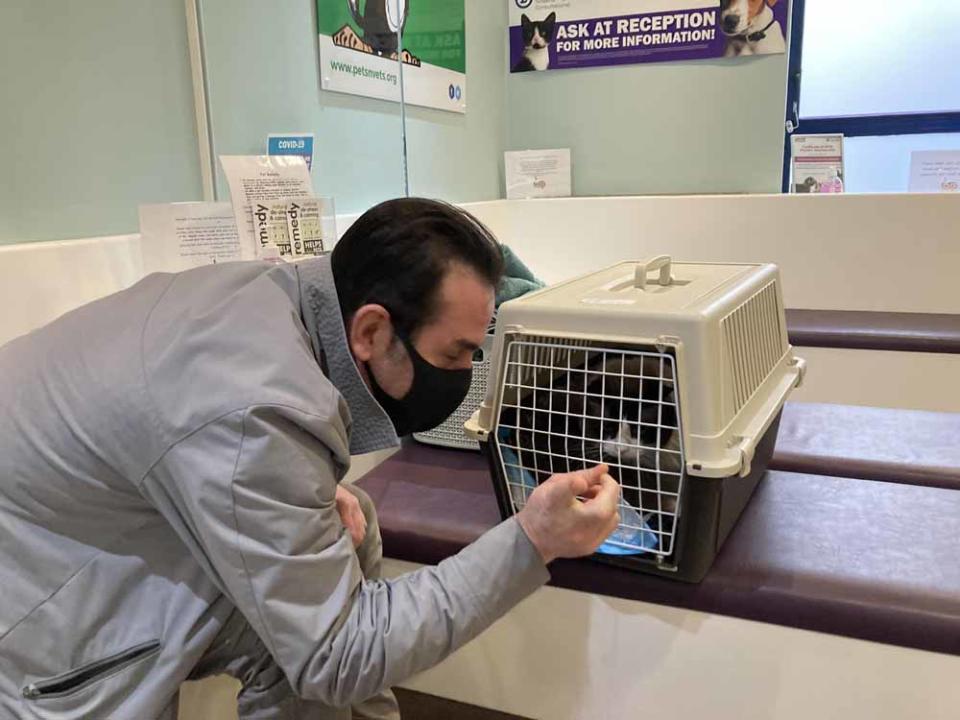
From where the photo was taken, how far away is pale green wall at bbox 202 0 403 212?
129cm

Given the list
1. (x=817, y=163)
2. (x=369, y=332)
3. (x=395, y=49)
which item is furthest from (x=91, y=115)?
(x=817, y=163)

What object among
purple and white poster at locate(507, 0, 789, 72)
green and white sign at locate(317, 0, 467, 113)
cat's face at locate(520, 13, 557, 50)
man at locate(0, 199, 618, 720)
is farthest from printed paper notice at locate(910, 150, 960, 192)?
man at locate(0, 199, 618, 720)

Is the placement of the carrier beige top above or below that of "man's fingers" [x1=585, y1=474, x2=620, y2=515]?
above

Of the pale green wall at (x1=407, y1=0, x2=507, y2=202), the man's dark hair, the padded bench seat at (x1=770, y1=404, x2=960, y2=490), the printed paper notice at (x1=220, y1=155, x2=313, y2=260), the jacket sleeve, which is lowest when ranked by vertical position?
the padded bench seat at (x1=770, y1=404, x2=960, y2=490)

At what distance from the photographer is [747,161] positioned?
2.42 metres

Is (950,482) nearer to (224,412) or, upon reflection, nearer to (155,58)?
(224,412)

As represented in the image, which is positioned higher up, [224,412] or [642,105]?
[642,105]

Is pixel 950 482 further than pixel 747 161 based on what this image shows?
No

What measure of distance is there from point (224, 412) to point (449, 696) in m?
0.65

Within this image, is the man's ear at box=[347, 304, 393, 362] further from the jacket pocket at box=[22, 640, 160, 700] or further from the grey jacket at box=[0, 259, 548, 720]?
the jacket pocket at box=[22, 640, 160, 700]

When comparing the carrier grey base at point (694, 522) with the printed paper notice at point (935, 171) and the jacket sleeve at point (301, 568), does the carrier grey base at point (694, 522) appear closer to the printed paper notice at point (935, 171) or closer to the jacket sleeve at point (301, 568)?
the jacket sleeve at point (301, 568)

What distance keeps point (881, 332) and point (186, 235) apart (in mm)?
1679

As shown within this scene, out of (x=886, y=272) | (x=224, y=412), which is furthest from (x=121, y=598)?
(x=886, y=272)

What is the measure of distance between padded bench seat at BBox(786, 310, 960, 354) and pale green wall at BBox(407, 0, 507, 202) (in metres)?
1.02
